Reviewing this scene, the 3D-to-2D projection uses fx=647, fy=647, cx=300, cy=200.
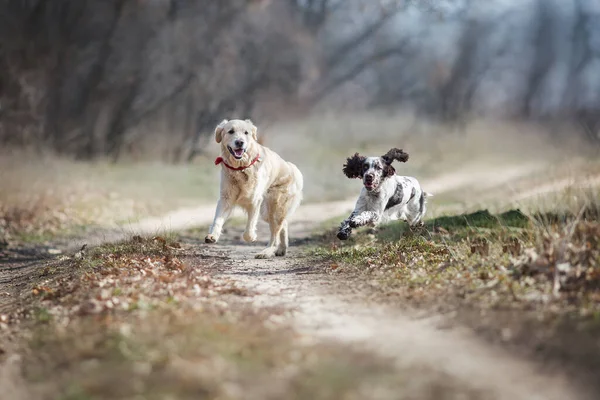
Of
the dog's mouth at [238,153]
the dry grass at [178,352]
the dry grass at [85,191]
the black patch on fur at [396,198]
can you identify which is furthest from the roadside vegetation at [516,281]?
the dry grass at [85,191]

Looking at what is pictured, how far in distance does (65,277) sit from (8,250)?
16.1 feet

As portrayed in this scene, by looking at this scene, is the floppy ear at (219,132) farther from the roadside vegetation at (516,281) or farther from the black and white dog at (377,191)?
the roadside vegetation at (516,281)

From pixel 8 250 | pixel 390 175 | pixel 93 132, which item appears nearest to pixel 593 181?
pixel 390 175

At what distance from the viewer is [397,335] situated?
5.14 meters

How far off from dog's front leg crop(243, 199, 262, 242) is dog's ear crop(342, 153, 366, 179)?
1345mm

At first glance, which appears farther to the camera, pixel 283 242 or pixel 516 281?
pixel 283 242

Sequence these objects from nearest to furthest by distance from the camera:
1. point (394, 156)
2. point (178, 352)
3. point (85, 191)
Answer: point (178, 352), point (394, 156), point (85, 191)

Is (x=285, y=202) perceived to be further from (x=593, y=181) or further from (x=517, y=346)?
(x=517, y=346)

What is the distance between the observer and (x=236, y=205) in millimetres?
9109

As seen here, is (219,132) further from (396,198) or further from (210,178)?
(210,178)

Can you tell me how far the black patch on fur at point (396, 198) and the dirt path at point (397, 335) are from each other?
6.15 feet

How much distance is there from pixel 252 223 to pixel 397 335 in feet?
13.9

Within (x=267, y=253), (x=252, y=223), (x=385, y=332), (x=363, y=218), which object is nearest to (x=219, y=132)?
(x=252, y=223)

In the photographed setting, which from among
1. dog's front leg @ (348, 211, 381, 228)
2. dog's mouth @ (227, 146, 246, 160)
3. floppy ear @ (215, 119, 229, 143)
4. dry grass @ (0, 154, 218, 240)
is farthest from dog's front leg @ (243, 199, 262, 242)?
dry grass @ (0, 154, 218, 240)
